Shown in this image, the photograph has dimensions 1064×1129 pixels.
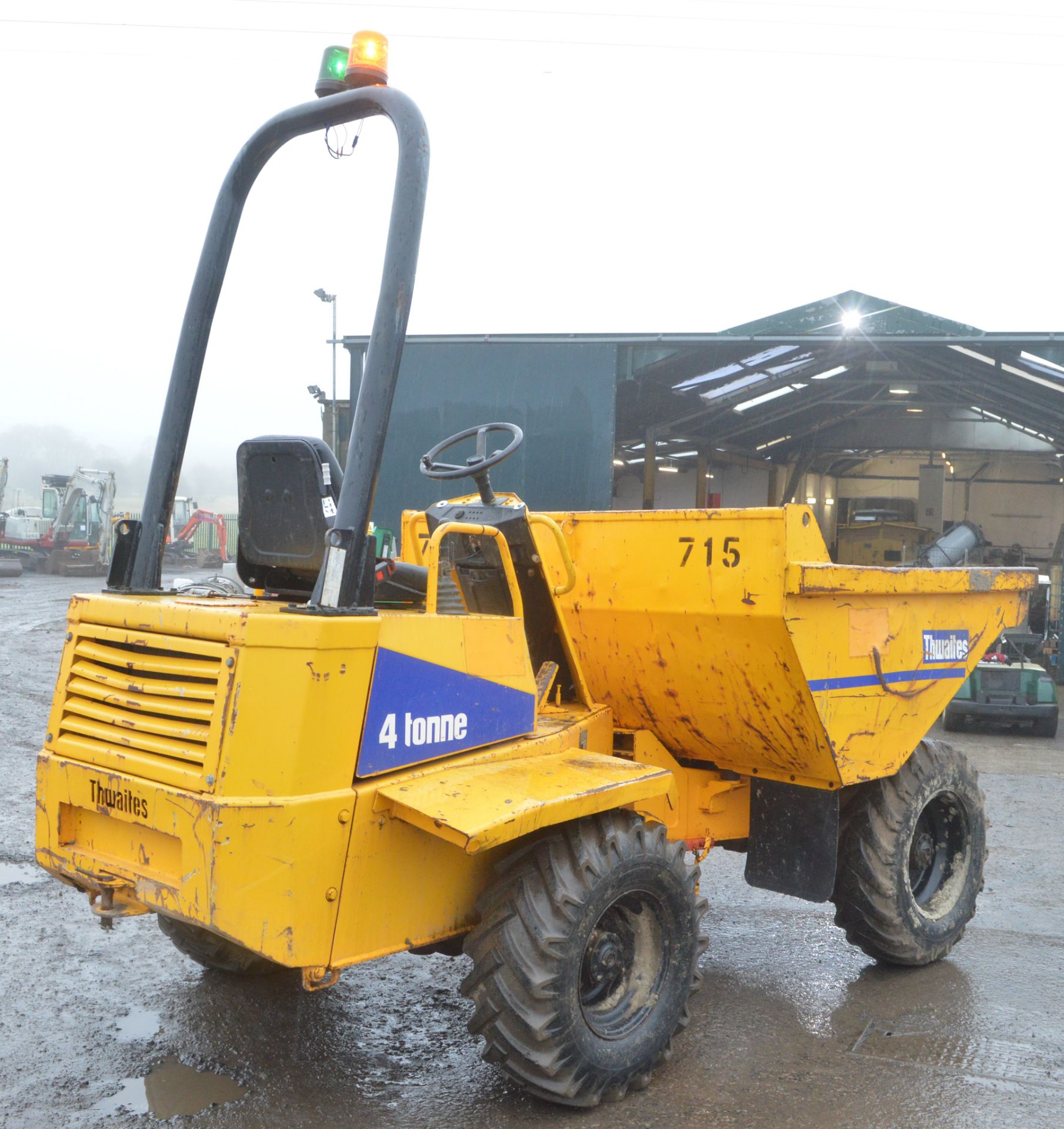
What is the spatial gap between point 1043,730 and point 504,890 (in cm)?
965

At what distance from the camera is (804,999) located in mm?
4391

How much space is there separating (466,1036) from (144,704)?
1738 millimetres

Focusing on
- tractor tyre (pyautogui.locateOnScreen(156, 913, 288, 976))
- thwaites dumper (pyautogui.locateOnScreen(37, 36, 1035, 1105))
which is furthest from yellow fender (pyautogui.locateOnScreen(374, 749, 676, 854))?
tractor tyre (pyautogui.locateOnScreen(156, 913, 288, 976))

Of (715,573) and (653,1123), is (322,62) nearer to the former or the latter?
(715,573)

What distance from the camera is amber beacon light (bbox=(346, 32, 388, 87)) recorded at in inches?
130

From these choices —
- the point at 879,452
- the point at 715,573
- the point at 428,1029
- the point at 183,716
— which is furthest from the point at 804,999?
the point at 879,452

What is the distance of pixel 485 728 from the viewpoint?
3.46 meters

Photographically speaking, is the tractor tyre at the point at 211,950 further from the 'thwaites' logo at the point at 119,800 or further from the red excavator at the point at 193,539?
the red excavator at the point at 193,539

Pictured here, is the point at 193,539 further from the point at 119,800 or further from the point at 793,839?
the point at 119,800

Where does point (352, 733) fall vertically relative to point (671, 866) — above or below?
above

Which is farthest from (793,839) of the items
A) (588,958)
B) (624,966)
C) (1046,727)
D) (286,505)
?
(1046,727)

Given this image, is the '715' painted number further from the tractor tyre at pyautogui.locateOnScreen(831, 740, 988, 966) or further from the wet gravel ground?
the wet gravel ground

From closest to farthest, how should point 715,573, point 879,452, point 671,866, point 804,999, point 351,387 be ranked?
1. point 671,866
2. point 715,573
3. point 804,999
4. point 351,387
5. point 879,452

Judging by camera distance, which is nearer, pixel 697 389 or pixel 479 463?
pixel 479 463
